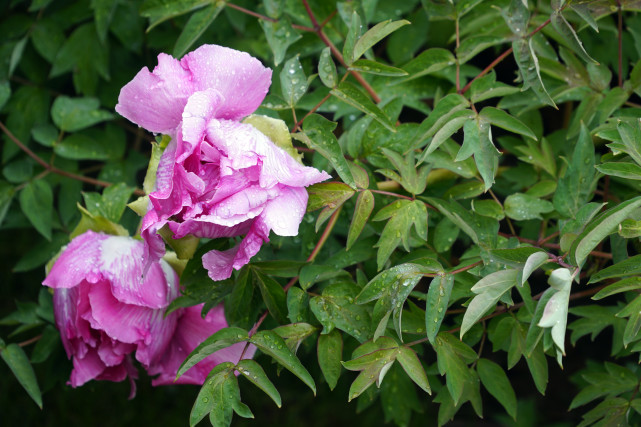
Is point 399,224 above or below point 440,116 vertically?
below

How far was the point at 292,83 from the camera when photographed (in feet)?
2.93

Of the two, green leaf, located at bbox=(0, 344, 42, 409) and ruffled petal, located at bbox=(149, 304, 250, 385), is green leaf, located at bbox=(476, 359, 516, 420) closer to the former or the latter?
ruffled petal, located at bbox=(149, 304, 250, 385)

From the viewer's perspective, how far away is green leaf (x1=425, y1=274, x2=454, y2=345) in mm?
746

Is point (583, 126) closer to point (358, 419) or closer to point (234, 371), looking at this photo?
point (234, 371)

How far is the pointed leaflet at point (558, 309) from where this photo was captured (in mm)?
635

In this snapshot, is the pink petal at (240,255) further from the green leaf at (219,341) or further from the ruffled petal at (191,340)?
the ruffled petal at (191,340)

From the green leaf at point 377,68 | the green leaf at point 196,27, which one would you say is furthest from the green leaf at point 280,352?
the green leaf at point 196,27

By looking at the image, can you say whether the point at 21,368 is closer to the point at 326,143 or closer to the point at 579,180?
the point at 326,143

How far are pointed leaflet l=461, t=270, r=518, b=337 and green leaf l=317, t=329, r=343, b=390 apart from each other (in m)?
0.19

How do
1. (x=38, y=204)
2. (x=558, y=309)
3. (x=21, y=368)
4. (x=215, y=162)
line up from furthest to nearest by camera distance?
(x=38, y=204), (x=21, y=368), (x=215, y=162), (x=558, y=309)

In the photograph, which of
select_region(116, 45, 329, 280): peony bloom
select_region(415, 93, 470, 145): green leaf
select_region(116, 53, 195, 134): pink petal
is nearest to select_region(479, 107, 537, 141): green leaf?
A: select_region(415, 93, 470, 145): green leaf

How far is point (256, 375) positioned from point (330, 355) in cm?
11

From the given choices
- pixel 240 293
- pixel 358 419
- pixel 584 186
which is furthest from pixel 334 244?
pixel 358 419

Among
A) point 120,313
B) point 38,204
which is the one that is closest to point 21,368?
point 120,313
